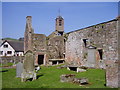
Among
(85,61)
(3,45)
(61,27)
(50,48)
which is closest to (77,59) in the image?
(85,61)

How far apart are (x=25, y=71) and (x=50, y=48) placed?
13.5 metres

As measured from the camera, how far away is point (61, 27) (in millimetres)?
28734

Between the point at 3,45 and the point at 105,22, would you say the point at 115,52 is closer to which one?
the point at 105,22

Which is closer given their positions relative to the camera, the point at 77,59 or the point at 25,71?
the point at 25,71

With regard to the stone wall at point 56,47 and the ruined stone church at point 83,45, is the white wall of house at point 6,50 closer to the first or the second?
the ruined stone church at point 83,45

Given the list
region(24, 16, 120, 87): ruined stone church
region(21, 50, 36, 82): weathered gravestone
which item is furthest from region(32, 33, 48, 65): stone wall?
region(21, 50, 36, 82): weathered gravestone

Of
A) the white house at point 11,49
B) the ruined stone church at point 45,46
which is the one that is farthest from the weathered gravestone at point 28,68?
the white house at point 11,49

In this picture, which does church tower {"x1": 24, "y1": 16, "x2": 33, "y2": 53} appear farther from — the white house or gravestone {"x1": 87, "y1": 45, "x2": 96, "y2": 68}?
the white house

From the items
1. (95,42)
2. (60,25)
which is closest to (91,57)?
(95,42)

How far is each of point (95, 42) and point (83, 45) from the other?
246cm

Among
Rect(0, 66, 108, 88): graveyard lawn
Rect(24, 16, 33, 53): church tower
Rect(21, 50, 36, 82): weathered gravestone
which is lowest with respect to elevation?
Rect(0, 66, 108, 88): graveyard lawn

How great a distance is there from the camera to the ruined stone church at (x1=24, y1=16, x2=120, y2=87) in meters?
15.2

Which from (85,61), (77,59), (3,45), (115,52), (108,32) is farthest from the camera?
(3,45)

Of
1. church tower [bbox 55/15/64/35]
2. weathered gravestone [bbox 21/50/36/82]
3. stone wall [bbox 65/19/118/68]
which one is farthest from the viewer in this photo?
church tower [bbox 55/15/64/35]
